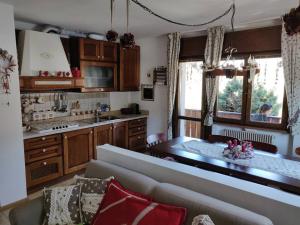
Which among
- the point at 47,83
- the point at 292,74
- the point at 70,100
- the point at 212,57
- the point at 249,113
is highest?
the point at 212,57

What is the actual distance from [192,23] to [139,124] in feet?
7.16

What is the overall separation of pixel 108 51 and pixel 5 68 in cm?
188

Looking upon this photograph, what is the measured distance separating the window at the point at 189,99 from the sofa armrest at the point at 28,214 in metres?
2.99

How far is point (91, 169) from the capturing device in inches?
86.0

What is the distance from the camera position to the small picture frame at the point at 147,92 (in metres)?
4.75

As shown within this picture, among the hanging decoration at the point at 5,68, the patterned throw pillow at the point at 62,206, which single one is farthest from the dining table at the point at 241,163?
the hanging decoration at the point at 5,68

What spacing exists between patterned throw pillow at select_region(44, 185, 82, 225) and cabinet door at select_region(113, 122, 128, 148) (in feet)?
7.78

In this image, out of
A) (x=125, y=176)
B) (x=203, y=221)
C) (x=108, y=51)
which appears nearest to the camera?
(x=203, y=221)

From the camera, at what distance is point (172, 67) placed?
423cm

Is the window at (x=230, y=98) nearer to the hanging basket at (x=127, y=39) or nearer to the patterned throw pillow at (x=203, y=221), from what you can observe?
the hanging basket at (x=127, y=39)

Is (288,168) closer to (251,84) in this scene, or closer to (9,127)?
(251,84)

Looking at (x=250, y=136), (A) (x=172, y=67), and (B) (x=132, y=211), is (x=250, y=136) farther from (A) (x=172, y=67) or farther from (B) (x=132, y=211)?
(B) (x=132, y=211)

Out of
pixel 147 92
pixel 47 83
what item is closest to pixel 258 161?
pixel 47 83

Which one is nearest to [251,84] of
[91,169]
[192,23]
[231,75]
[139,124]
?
[192,23]
